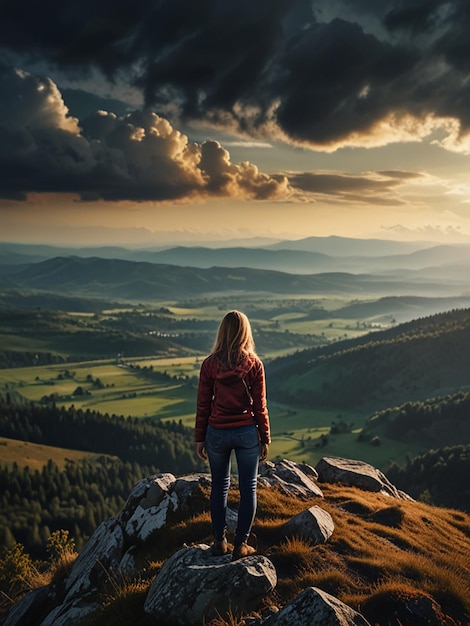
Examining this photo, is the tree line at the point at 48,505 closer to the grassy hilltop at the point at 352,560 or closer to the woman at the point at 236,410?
the grassy hilltop at the point at 352,560

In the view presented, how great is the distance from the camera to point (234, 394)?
13.7 meters

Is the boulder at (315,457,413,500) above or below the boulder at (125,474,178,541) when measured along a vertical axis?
below

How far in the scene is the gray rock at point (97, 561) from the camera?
1793 centimetres

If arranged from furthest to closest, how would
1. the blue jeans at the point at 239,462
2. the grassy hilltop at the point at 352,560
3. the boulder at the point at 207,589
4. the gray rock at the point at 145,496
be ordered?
the gray rock at the point at 145,496 → the blue jeans at the point at 239,462 → the grassy hilltop at the point at 352,560 → the boulder at the point at 207,589

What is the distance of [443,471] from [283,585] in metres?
155

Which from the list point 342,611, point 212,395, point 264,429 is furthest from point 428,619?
point 212,395

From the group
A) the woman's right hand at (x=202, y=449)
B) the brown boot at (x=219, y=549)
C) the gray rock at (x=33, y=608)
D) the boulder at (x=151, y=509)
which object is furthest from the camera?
the boulder at (x=151, y=509)

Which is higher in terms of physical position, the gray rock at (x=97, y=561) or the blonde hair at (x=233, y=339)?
the blonde hair at (x=233, y=339)

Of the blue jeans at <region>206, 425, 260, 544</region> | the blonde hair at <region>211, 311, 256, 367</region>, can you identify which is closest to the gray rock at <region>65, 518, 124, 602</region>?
the blue jeans at <region>206, 425, 260, 544</region>

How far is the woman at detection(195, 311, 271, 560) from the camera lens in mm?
13711

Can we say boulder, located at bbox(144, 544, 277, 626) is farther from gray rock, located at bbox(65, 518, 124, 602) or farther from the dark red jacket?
gray rock, located at bbox(65, 518, 124, 602)

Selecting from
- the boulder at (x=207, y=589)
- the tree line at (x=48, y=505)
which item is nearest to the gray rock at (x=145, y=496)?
the boulder at (x=207, y=589)

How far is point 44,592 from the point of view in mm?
20297

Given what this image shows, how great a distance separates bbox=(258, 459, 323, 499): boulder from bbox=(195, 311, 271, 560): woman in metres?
9.26
